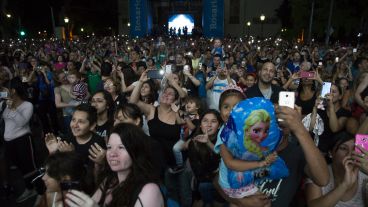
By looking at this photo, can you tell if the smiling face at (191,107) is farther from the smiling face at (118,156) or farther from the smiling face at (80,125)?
the smiling face at (118,156)

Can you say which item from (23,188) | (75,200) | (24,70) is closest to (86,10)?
(24,70)

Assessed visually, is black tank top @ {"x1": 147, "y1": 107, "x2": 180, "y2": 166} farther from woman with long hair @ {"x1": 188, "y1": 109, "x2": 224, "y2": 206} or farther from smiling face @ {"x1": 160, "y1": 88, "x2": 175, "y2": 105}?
woman with long hair @ {"x1": 188, "y1": 109, "x2": 224, "y2": 206}

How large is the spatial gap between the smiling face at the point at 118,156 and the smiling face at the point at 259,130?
887mm

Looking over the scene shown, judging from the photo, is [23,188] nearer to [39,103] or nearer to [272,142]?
[39,103]

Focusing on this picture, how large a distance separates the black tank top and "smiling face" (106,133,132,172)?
1985 millimetres

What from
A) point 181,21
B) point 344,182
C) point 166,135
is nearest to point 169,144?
point 166,135

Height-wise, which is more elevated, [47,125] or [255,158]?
[255,158]

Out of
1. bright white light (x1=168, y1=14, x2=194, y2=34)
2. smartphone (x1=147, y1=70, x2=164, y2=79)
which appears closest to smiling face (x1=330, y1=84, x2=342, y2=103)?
smartphone (x1=147, y1=70, x2=164, y2=79)

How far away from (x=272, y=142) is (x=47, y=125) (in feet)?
23.0

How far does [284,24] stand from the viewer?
44875mm

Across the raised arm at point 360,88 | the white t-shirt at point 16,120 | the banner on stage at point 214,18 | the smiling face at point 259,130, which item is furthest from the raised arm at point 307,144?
the banner on stage at point 214,18

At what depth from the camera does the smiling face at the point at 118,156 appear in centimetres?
248

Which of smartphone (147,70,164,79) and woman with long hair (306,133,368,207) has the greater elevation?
smartphone (147,70,164,79)

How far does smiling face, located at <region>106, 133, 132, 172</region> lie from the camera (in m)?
2.48
